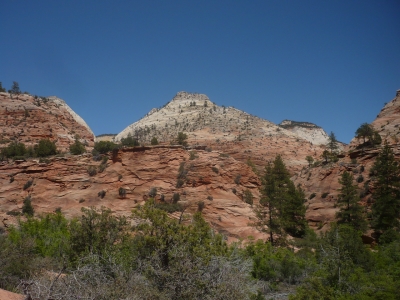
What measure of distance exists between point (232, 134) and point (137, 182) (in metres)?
36.9

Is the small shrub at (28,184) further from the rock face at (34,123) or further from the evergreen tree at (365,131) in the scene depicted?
the evergreen tree at (365,131)

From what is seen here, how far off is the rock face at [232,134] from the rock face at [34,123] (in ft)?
52.2

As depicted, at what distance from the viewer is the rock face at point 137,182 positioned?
30844mm

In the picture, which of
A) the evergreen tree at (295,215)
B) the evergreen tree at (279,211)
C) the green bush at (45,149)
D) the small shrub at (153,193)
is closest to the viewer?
the evergreen tree at (279,211)

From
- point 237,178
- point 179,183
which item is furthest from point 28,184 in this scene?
point 237,178

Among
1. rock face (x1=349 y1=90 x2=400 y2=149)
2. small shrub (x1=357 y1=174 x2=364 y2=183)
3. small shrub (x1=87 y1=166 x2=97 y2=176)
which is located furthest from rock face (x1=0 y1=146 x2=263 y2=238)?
rock face (x1=349 y1=90 x2=400 y2=149)

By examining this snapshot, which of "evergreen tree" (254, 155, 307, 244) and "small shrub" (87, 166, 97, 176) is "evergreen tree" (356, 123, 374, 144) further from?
"small shrub" (87, 166, 97, 176)

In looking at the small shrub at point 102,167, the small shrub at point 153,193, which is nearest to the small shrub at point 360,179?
the small shrub at point 153,193

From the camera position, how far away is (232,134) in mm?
66812

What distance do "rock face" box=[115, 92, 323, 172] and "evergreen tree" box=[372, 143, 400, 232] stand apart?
23709 millimetres

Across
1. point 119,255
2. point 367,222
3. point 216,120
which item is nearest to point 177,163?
point 367,222

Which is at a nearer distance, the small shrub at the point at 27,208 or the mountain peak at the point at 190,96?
the small shrub at the point at 27,208

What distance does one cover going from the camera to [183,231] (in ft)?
28.6

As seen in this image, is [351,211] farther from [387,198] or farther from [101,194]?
[101,194]
